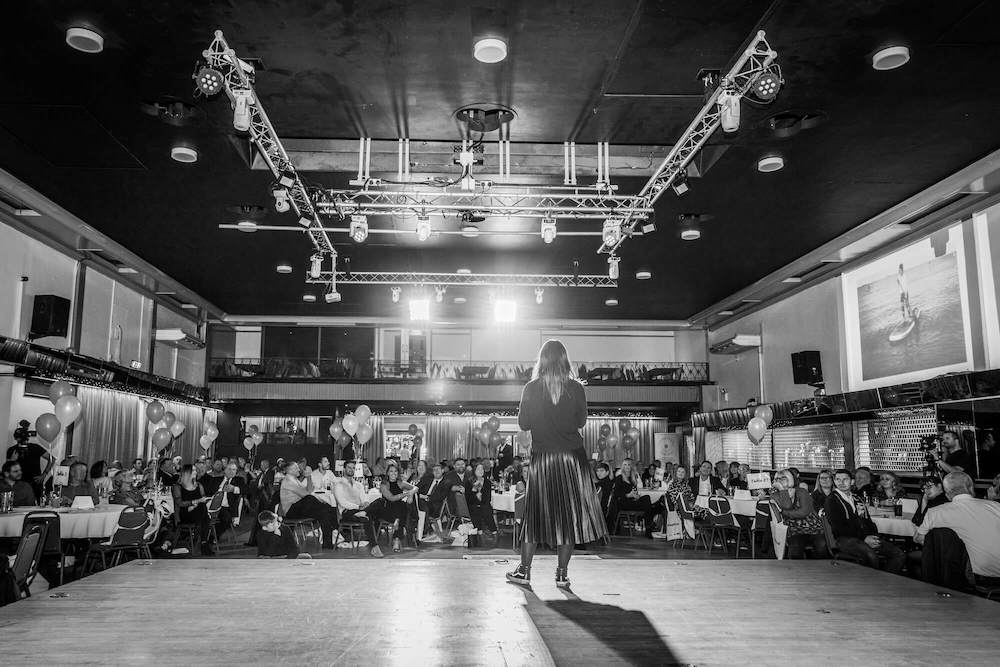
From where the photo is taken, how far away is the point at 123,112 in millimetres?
7363

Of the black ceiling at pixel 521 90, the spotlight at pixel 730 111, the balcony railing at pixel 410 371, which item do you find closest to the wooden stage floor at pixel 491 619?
the spotlight at pixel 730 111

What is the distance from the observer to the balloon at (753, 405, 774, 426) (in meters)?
14.2

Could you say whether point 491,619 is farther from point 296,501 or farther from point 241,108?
point 296,501

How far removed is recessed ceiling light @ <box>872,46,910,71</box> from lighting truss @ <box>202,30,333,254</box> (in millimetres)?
5483

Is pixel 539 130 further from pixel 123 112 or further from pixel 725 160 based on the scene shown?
pixel 123 112

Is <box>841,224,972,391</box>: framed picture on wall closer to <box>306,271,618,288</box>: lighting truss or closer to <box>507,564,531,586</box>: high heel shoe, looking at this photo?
<box>306,271,618,288</box>: lighting truss

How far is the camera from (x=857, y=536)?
23.1ft

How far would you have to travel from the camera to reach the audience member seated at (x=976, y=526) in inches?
195

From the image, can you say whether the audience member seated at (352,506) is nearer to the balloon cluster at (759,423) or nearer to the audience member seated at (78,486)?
the audience member seated at (78,486)

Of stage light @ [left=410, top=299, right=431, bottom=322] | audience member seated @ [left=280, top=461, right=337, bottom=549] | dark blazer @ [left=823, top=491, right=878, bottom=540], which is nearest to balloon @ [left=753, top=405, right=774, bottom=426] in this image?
stage light @ [left=410, top=299, right=431, bottom=322]

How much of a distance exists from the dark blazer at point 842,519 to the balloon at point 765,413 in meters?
7.09

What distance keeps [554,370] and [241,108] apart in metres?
3.95

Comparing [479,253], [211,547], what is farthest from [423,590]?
[479,253]

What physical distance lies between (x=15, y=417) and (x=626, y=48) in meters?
10.5
